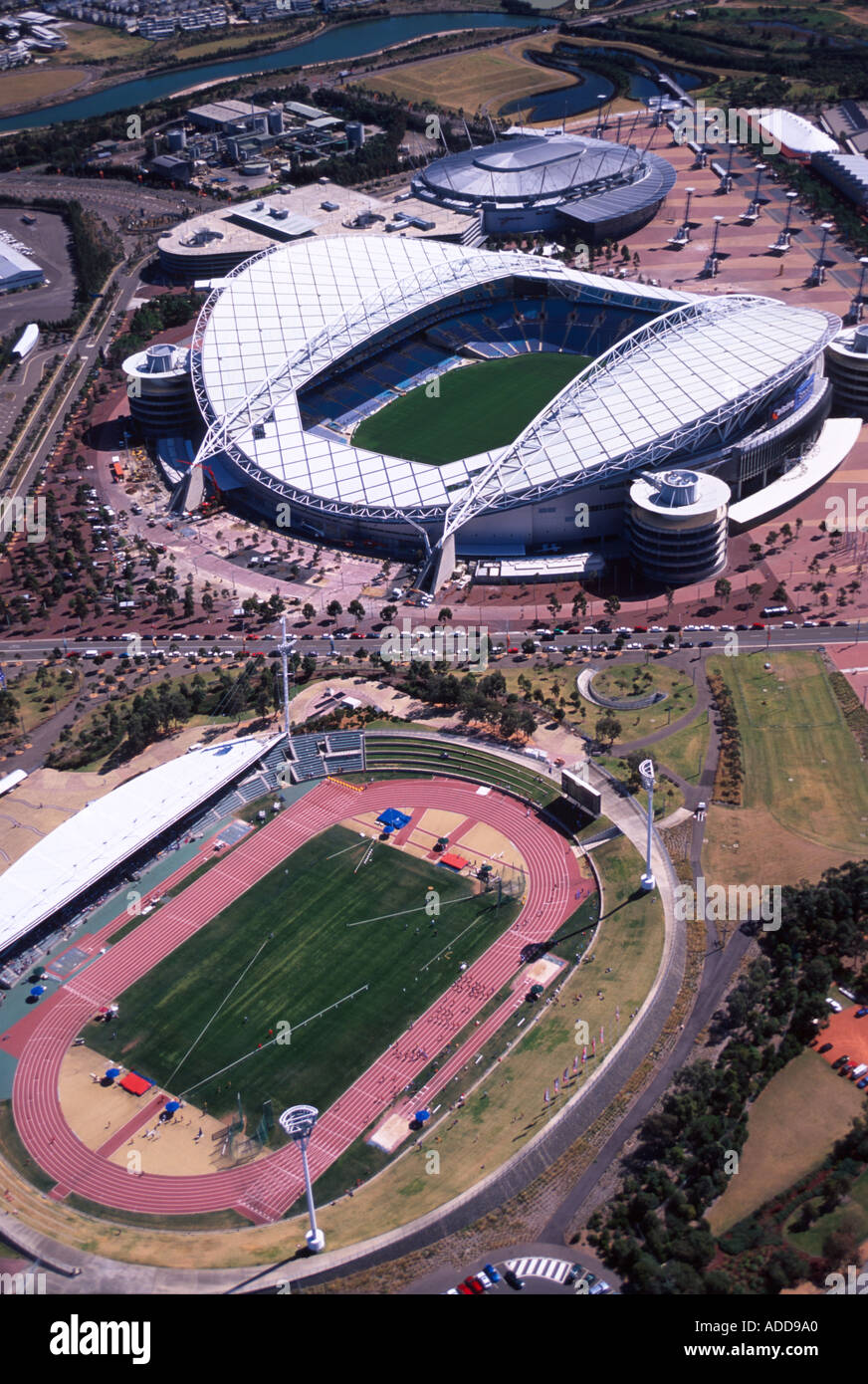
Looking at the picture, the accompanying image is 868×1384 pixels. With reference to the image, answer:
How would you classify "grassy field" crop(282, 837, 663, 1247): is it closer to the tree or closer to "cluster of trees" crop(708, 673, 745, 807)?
"cluster of trees" crop(708, 673, 745, 807)

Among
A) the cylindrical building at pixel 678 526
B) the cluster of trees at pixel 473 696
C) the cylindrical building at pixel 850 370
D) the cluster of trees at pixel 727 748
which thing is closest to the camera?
the cluster of trees at pixel 727 748

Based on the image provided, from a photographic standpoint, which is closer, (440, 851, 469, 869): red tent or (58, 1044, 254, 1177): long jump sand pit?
(58, 1044, 254, 1177): long jump sand pit

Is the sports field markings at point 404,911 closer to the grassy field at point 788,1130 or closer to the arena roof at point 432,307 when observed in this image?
the grassy field at point 788,1130

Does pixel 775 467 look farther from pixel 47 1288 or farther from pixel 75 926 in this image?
pixel 47 1288

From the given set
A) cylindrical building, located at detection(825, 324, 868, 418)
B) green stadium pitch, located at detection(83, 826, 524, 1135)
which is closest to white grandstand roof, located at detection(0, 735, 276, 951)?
green stadium pitch, located at detection(83, 826, 524, 1135)

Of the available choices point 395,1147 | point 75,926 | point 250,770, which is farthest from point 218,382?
point 395,1147

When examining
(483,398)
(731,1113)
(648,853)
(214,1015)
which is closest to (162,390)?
(483,398)

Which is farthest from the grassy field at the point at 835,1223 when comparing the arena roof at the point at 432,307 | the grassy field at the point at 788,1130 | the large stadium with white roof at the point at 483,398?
the arena roof at the point at 432,307
